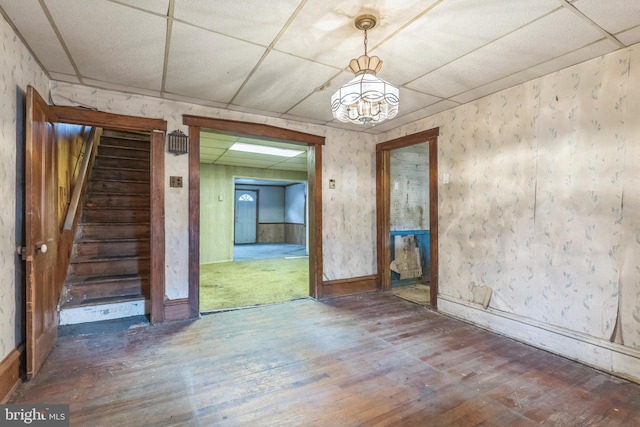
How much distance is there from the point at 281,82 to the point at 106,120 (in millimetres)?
1758

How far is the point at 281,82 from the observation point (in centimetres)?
279

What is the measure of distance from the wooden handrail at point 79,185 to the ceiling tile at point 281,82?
6.87ft

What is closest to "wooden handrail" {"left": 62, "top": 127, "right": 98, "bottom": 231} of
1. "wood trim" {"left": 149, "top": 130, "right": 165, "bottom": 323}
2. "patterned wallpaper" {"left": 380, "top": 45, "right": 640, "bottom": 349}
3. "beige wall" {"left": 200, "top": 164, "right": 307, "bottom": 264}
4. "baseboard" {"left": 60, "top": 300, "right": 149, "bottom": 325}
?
"baseboard" {"left": 60, "top": 300, "right": 149, "bottom": 325}

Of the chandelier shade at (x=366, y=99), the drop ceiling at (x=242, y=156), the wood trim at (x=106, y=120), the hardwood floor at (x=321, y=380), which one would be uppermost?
the drop ceiling at (x=242, y=156)

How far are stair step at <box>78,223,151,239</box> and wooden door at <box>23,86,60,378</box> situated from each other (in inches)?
44.5

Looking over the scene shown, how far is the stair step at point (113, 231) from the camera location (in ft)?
12.1

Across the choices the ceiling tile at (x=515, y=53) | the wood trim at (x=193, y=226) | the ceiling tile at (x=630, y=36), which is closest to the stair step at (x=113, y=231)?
the wood trim at (x=193, y=226)

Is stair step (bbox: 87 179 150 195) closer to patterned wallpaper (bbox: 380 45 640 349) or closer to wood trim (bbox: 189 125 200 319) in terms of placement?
wood trim (bbox: 189 125 200 319)

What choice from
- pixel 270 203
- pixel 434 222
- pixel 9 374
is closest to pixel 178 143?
pixel 9 374

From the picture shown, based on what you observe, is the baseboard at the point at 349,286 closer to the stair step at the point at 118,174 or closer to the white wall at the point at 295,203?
the stair step at the point at 118,174

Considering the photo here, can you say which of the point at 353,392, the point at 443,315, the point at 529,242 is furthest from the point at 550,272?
the point at 353,392

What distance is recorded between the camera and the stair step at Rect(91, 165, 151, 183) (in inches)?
165

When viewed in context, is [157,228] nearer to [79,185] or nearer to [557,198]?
[79,185]

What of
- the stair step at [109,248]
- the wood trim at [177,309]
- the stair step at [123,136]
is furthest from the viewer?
the stair step at [123,136]
